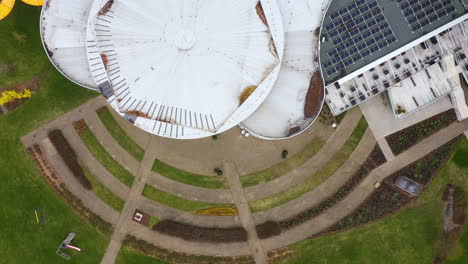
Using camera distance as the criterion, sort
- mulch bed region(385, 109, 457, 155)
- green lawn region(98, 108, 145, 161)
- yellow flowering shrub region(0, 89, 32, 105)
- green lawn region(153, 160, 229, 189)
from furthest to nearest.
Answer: green lawn region(153, 160, 229, 189), green lawn region(98, 108, 145, 161), mulch bed region(385, 109, 457, 155), yellow flowering shrub region(0, 89, 32, 105)

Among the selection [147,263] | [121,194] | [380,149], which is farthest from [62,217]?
[380,149]

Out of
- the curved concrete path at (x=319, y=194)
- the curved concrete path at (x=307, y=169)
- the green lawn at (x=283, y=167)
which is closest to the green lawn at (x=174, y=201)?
the green lawn at (x=283, y=167)

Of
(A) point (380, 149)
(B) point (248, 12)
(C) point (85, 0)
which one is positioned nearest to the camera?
(B) point (248, 12)

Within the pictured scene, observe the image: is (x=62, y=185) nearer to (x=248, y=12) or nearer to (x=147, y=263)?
(x=147, y=263)

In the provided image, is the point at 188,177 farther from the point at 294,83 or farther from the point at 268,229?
the point at 294,83

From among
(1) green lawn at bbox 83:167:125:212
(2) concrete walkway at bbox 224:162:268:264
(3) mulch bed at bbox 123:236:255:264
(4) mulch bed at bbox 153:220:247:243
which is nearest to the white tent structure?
(2) concrete walkway at bbox 224:162:268:264

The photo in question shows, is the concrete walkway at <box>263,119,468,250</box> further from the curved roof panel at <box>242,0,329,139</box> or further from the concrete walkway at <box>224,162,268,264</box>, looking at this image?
the curved roof panel at <box>242,0,329,139</box>
